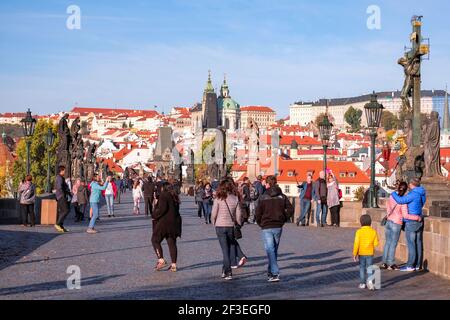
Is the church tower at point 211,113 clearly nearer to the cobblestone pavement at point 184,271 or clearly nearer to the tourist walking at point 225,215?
the cobblestone pavement at point 184,271

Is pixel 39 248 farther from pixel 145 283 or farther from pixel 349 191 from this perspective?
pixel 349 191

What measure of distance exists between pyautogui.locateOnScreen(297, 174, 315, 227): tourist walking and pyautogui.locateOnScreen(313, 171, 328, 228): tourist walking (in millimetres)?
352

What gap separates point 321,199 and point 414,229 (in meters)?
11.7

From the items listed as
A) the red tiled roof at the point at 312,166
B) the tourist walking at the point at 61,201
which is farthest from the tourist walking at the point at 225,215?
the red tiled roof at the point at 312,166

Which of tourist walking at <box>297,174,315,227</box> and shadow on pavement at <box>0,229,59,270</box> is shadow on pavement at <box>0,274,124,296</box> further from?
tourist walking at <box>297,174,315,227</box>

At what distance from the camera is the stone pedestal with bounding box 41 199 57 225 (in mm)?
25875

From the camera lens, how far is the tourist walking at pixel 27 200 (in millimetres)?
23812

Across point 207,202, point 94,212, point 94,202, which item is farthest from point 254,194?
point 94,212

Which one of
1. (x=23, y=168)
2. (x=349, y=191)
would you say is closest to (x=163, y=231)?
(x=23, y=168)

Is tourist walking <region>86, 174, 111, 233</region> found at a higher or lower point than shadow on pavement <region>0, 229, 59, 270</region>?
higher

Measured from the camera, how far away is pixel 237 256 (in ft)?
48.8

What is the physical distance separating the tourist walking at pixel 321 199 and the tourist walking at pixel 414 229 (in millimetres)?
11463

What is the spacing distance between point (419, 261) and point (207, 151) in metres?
128

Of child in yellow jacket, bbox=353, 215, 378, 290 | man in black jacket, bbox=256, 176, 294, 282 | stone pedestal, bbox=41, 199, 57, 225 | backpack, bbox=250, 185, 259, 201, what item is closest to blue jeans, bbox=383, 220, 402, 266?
man in black jacket, bbox=256, 176, 294, 282
